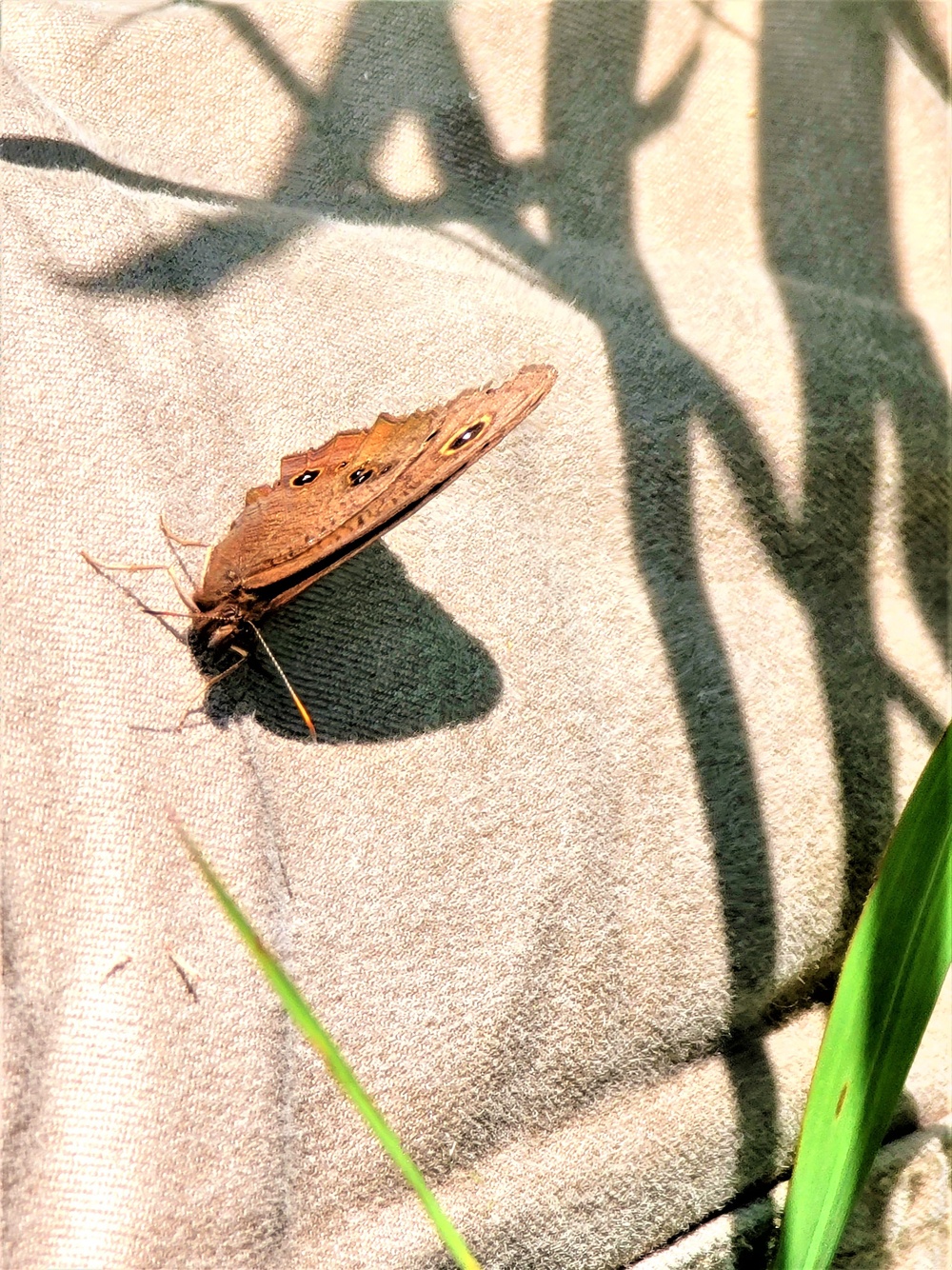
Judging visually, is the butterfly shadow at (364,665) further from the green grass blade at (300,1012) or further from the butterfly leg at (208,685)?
the green grass blade at (300,1012)

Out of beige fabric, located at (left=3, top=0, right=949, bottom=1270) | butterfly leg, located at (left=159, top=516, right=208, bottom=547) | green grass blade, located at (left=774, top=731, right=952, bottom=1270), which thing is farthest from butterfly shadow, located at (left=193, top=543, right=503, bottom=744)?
green grass blade, located at (left=774, top=731, right=952, bottom=1270)

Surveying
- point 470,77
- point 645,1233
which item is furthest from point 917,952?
point 470,77

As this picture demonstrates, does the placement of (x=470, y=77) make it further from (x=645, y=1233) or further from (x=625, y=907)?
(x=645, y=1233)

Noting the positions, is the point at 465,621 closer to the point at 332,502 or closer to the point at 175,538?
the point at 332,502

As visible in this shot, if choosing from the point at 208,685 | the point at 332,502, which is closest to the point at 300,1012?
the point at 208,685

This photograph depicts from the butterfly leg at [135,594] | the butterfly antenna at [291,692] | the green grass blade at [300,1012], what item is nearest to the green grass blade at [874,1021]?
the green grass blade at [300,1012]

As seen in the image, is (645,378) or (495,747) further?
(645,378)

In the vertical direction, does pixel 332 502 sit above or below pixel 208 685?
above

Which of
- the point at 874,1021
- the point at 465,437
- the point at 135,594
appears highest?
the point at 465,437
